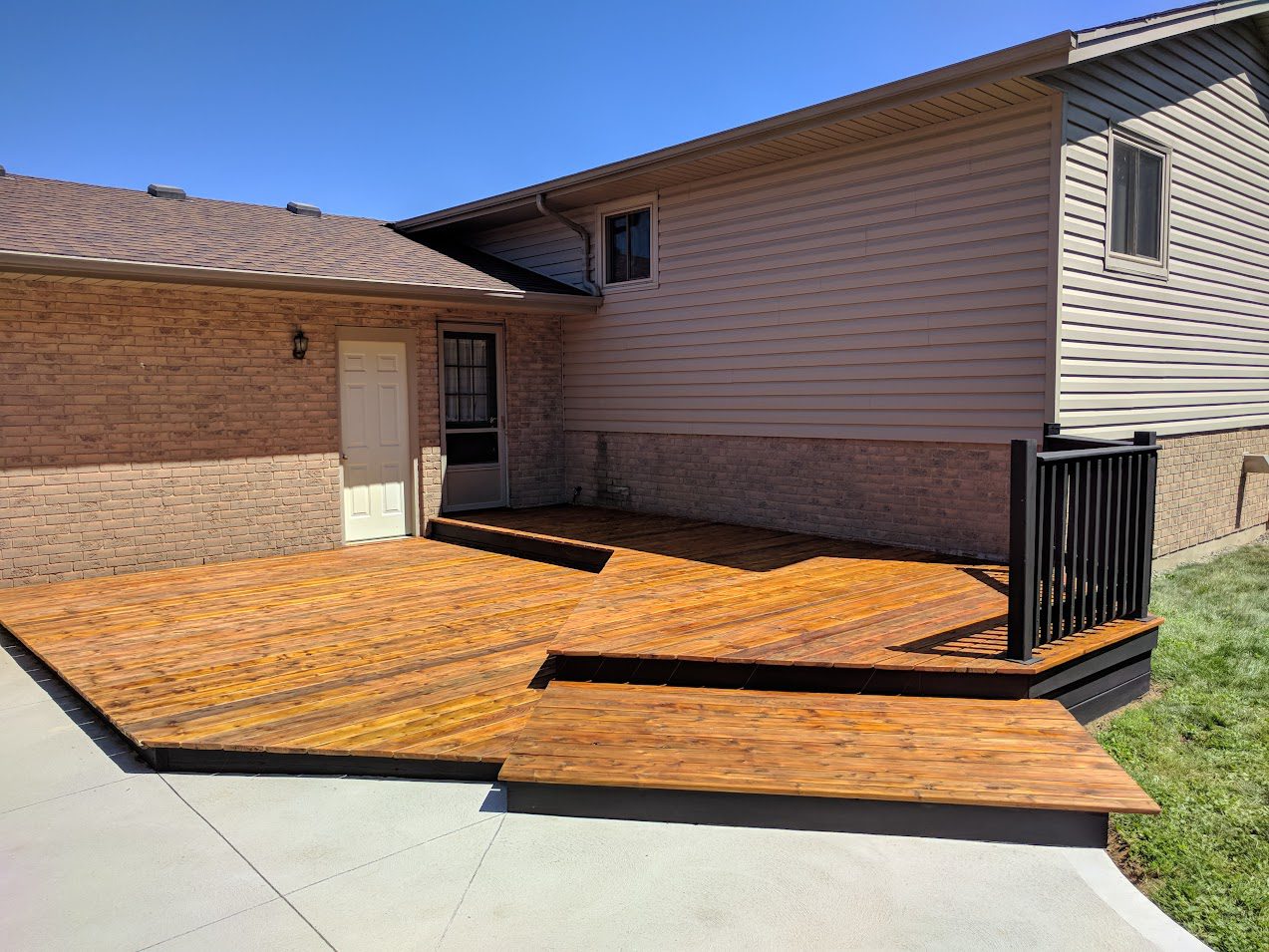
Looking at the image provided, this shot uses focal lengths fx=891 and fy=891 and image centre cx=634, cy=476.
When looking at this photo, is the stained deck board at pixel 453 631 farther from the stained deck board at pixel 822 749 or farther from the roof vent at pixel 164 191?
the roof vent at pixel 164 191

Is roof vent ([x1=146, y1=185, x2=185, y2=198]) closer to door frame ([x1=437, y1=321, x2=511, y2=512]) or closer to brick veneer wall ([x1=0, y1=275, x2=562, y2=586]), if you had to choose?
brick veneer wall ([x1=0, y1=275, x2=562, y2=586])

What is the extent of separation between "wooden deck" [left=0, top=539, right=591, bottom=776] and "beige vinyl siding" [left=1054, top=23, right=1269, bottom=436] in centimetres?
433

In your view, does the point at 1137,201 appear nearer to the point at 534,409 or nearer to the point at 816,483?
the point at 816,483

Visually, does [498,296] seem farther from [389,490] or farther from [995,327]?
[995,327]

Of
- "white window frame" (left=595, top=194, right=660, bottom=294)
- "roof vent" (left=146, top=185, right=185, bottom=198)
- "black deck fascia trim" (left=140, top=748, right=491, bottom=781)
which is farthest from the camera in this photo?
"roof vent" (left=146, top=185, right=185, bottom=198)

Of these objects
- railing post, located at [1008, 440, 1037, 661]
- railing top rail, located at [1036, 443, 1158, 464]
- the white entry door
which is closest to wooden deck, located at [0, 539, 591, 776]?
the white entry door

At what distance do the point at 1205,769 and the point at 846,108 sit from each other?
16.2 feet

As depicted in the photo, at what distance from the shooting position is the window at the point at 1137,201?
6.87m

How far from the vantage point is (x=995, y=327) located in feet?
21.6

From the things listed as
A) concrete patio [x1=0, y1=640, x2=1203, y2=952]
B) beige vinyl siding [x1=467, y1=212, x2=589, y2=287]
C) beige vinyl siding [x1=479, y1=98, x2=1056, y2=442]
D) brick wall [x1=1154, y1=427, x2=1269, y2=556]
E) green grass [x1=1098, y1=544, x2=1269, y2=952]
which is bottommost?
green grass [x1=1098, y1=544, x2=1269, y2=952]

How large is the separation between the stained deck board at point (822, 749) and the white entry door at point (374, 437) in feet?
17.4

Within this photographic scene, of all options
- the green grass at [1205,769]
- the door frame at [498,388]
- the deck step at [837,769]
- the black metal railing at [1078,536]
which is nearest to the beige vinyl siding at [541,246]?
the door frame at [498,388]

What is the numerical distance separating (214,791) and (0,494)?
479cm

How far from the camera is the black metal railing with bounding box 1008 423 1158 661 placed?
414 centimetres
